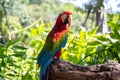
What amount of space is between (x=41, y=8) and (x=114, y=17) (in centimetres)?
1741

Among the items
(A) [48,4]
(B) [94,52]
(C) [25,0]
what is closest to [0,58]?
(B) [94,52]

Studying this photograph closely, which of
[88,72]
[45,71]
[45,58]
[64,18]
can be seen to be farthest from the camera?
[64,18]

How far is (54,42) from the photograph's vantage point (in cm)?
137

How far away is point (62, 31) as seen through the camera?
141 cm

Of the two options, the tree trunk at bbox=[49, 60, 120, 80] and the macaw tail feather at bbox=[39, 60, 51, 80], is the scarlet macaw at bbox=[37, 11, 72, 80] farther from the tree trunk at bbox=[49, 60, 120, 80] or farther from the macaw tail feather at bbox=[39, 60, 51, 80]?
the tree trunk at bbox=[49, 60, 120, 80]

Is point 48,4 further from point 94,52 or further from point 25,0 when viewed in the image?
point 94,52

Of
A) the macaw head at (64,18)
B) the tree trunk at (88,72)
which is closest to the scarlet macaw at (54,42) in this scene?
the macaw head at (64,18)

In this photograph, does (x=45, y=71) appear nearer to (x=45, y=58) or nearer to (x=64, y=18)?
(x=45, y=58)

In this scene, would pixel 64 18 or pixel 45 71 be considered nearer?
pixel 45 71

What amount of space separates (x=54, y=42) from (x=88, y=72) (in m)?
0.34

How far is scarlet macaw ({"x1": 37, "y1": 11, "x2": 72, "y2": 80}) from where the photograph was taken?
1319 millimetres

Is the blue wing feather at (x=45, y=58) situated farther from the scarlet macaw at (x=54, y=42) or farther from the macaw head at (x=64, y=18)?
the macaw head at (x=64, y=18)

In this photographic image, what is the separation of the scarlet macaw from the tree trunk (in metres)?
0.15

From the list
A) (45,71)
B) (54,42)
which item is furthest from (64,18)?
(45,71)
